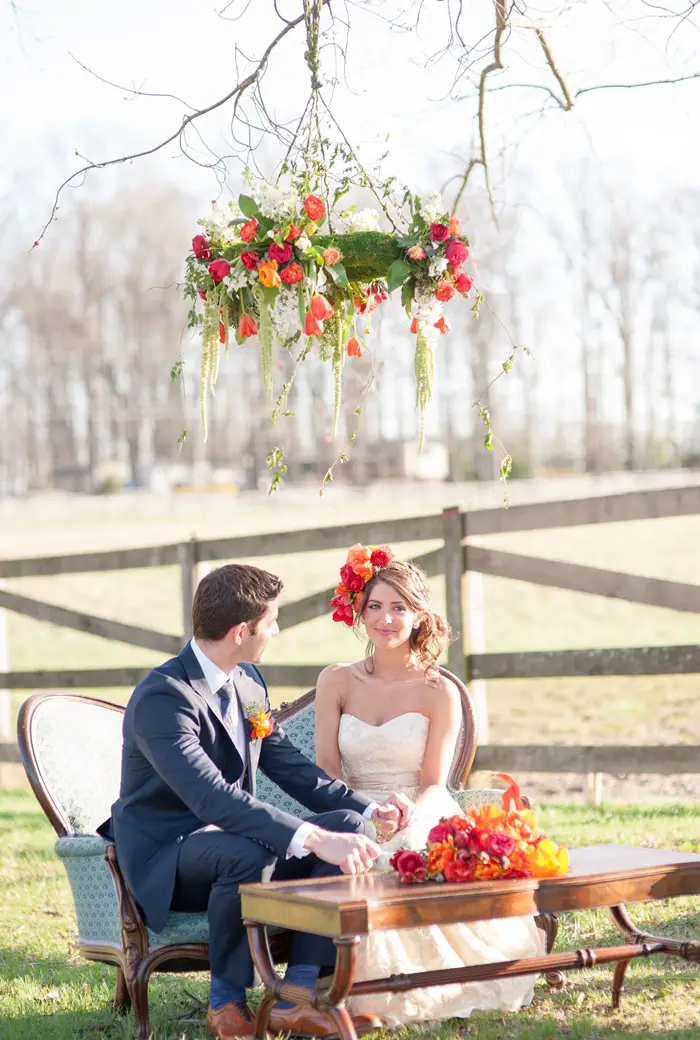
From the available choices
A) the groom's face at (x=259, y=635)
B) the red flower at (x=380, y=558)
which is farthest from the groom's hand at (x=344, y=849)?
the red flower at (x=380, y=558)

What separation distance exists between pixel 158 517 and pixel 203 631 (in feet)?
121

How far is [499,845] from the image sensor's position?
347 cm

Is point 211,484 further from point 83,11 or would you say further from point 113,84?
point 113,84

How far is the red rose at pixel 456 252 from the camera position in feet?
14.0

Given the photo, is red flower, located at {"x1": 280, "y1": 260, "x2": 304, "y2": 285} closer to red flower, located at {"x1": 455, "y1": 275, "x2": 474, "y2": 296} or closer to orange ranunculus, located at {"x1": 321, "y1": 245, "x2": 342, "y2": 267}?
orange ranunculus, located at {"x1": 321, "y1": 245, "x2": 342, "y2": 267}

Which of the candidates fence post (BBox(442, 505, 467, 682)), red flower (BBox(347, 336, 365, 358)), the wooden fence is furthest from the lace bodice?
fence post (BBox(442, 505, 467, 682))

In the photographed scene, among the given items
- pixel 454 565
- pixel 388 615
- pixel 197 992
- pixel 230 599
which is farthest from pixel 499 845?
pixel 454 565

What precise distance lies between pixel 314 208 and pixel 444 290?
0.53 m

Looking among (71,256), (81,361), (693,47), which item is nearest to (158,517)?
(81,361)

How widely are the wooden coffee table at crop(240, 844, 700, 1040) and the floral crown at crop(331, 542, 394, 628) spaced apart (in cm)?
146

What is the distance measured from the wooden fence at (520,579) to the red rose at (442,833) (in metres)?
3.63

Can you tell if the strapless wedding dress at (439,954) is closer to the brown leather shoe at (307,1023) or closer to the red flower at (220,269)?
the brown leather shoe at (307,1023)

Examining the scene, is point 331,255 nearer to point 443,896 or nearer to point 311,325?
point 311,325

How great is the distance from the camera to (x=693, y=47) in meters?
6.12
